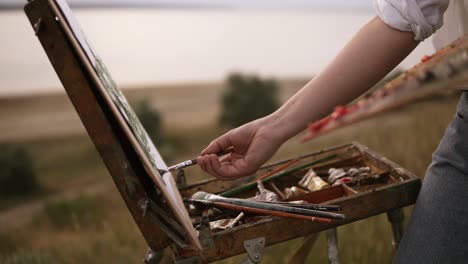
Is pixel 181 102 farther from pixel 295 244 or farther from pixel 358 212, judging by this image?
pixel 358 212

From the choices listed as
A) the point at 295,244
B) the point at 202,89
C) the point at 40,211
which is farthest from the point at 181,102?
the point at 295,244

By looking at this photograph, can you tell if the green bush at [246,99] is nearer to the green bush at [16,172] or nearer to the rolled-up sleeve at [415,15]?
the green bush at [16,172]

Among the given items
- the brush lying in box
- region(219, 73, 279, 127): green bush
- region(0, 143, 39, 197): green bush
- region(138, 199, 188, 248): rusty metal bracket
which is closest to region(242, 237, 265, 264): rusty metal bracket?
the brush lying in box

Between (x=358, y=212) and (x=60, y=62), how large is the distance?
2.00 ft

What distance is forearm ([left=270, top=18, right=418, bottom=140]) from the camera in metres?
0.98

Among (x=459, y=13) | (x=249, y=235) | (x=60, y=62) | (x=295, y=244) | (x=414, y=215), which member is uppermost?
(x=60, y=62)

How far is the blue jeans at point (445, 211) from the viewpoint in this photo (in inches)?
38.2

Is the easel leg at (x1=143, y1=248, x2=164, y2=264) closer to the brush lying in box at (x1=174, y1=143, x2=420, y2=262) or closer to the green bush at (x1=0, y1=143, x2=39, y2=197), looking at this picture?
the brush lying in box at (x1=174, y1=143, x2=420, y2=262)

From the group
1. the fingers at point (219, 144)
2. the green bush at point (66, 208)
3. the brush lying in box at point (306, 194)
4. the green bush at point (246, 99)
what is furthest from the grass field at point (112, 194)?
the green bush at point (246, 99)

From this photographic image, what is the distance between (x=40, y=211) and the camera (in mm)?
4230

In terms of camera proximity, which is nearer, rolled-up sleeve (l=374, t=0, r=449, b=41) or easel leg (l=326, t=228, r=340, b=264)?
rolled-up sleeve (l=374, t=0, r=449, b=41)

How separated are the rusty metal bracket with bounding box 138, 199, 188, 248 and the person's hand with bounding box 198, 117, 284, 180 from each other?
166 mm

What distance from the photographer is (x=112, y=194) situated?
173 inches

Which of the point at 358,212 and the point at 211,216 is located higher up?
the point at 211,216
